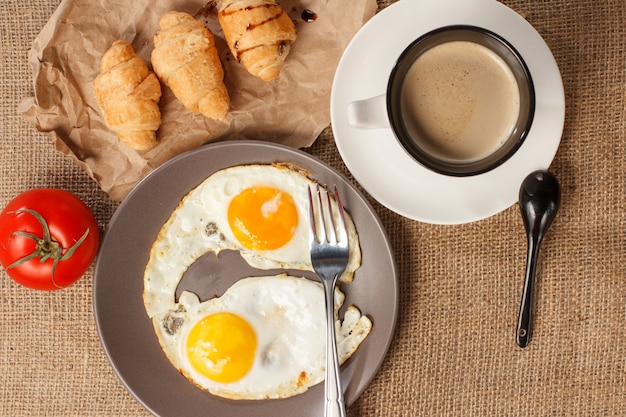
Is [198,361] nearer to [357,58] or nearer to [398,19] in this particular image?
[357,58]

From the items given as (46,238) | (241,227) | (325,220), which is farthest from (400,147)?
(46,238)

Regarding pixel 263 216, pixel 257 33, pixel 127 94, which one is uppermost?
pixel 257 33

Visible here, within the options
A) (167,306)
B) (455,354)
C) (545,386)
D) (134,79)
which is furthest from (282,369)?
(134,79)

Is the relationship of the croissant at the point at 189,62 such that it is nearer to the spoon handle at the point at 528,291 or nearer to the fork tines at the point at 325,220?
the fork tines at the point at 325,220

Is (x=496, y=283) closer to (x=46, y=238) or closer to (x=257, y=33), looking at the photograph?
(x=257, y=33)

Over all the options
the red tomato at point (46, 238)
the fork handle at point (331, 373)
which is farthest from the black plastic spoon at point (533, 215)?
the red tomato at point (46, 238)

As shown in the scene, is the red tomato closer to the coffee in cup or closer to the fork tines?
the fork tines
